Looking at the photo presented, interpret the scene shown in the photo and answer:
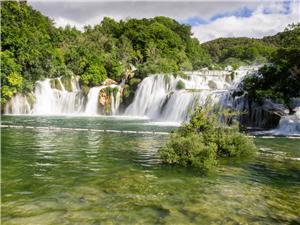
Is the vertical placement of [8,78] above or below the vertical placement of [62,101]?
above

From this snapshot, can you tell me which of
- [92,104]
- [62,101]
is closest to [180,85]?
[92,104]

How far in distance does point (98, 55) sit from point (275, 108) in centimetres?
3352

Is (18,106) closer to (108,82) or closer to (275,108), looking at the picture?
(108,82)

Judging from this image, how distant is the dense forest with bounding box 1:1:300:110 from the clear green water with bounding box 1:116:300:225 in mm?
13109

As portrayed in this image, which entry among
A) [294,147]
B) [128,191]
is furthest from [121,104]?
[128,191]

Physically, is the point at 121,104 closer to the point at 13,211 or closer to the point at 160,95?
the point at 160,95

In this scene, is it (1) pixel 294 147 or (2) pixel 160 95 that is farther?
(2) pixel 160 95

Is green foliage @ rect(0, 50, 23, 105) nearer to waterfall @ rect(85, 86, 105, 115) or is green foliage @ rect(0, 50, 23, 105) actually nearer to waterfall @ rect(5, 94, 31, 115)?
waterfall @ rect(5, 94, 31, 115)

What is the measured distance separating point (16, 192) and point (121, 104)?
3690cm

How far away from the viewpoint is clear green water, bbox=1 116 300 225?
7.19m

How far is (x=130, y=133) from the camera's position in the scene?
72.5 feet

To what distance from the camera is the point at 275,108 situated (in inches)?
1088

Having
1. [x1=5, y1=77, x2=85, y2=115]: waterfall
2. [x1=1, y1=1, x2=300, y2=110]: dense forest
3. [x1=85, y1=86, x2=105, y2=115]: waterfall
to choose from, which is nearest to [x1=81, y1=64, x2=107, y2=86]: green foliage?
[x1=1, y1=1, x2=300, y2=110]: dense forest

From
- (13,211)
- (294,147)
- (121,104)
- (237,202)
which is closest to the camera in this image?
Answer: (13,211)
